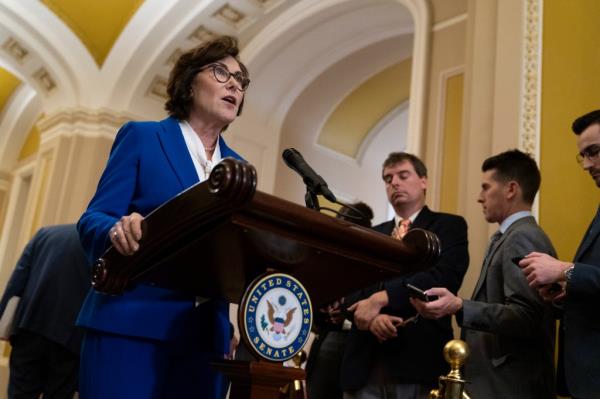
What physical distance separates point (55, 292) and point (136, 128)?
2.20m

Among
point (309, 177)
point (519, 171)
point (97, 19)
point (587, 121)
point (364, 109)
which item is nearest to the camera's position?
point (309, 177)

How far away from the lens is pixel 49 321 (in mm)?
3277

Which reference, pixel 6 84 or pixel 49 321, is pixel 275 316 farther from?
pixel 6 84

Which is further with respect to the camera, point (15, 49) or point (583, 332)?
point (15, 49)

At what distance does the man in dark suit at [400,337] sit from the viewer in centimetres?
238

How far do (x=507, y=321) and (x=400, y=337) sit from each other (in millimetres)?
494

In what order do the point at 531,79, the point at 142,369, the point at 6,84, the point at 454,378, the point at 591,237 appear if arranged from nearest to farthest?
1. the point at 142,369
2. the point at 454,378
3. the point at 591,237
4. the point at 531,79
5. the point at 6,84

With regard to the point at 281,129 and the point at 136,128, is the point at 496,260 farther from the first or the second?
the point at 281,129

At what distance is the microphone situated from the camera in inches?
58.4

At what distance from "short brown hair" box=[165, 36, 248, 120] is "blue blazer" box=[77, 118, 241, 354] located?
16cm

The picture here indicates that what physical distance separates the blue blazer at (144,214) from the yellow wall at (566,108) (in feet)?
5.93

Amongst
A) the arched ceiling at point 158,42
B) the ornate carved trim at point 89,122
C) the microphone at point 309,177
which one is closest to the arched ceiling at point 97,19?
the arched ceiling at point 158,42

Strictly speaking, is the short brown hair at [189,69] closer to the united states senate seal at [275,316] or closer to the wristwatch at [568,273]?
the united states senate seal at [275,316]

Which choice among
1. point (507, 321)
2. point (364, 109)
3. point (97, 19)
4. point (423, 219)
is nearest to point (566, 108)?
point (423, 219)
